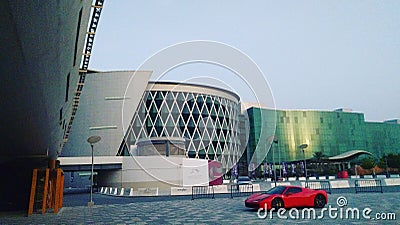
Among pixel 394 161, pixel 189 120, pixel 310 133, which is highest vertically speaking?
pixel 189 120

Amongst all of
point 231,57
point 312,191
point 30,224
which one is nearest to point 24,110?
point 30,224

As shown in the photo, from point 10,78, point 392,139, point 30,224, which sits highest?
point 392,139

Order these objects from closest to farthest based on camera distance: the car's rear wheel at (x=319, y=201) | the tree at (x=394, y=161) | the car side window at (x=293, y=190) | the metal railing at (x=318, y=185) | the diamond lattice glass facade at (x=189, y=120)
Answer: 1. the car side window at (x=293, y=190)
2. the car's rear wheel at (x=319, y=201)
3. the metal railing at (x=318, y=185)
4. the diamond lattice glass facade at (x=189, y=120)
5. the tree at (x=394, y=161)

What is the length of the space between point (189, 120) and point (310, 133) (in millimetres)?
39738

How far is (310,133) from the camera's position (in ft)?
317

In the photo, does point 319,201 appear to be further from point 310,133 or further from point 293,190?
point 310,133

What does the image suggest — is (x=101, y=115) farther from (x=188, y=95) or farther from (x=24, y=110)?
(x=24, y=110)

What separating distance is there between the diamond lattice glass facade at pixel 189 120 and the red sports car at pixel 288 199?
5171cm

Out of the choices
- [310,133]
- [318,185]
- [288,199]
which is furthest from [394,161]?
[288,199]

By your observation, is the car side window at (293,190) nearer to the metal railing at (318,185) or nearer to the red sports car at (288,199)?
the red sports car at (288,199)

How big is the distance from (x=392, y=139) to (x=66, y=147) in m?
95.8

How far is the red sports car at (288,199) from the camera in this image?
15.8 meters

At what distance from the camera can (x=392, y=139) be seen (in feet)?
358

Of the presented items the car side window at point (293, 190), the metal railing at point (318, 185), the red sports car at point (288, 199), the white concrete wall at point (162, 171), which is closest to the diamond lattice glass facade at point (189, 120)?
the white concrete wall at point (162, 171)
